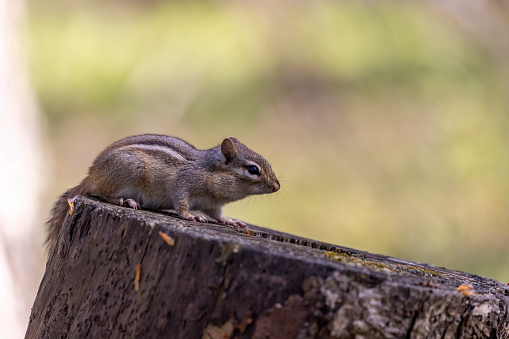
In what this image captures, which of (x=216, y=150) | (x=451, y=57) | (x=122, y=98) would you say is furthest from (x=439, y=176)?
(x=216, y=150)

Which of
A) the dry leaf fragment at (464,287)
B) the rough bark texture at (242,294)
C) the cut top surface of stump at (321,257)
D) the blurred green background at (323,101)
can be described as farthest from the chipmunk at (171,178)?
the blurred green background at (323,101)

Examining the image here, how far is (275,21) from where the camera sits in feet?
33.5

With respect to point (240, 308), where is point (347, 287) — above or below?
above

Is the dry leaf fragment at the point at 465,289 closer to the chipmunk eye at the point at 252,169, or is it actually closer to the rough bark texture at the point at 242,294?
the rough bark texture at the point at 242,294

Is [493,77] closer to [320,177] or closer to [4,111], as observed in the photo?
[320,177]

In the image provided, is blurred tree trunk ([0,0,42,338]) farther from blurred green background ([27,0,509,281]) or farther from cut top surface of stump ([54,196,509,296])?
cut top surface of stump ([54,196,509,296])

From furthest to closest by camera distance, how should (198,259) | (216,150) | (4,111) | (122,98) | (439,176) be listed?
(122,98)
(439,176)
(4,111)
(216,150)
(198,259)

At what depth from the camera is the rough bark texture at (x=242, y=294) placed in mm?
2107

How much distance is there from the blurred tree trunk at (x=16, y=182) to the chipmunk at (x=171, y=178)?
1895 mm

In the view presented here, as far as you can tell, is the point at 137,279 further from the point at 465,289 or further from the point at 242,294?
the point at 465,289

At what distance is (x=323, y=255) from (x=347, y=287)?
0.28 m

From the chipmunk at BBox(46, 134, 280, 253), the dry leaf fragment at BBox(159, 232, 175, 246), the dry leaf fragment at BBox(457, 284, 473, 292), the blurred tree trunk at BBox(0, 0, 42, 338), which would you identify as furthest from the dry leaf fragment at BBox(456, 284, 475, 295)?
the blurred tree trunk at BBox(0, 0, 42, 338)

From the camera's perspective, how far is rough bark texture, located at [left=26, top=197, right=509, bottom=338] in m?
2.11

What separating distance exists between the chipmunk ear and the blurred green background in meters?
3.78
